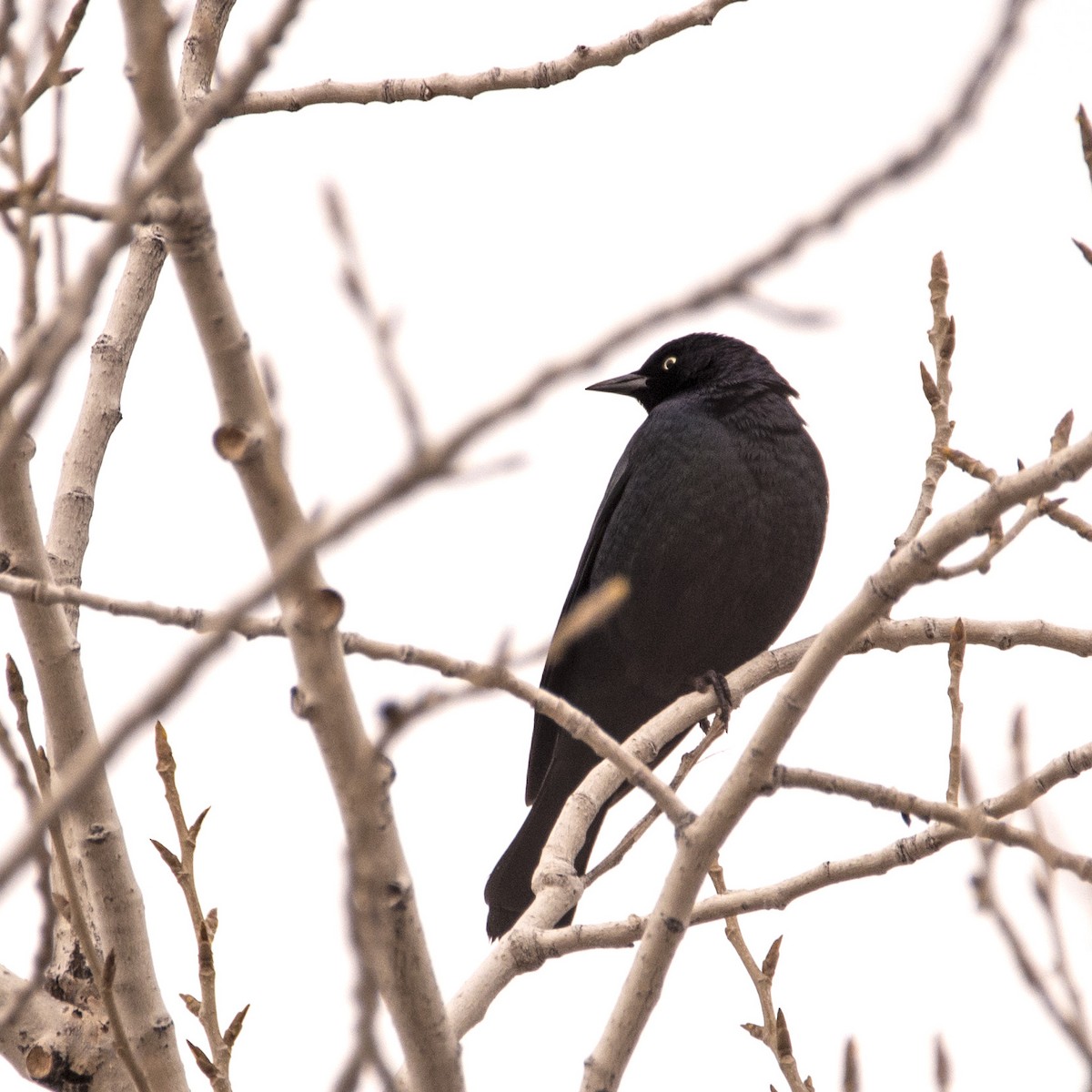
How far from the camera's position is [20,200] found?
1.75 m

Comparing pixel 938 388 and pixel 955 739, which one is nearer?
pixel 955 739

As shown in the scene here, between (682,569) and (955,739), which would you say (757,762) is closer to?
(955,739)

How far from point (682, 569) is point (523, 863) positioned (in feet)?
4.42

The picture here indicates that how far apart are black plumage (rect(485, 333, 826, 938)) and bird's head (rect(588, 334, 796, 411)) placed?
62 millimetres

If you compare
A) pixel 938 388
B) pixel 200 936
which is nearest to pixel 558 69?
pixel 938 388

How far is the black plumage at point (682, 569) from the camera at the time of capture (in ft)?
18.8

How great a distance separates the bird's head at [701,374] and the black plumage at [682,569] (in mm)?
62

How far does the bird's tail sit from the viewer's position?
5.62 m

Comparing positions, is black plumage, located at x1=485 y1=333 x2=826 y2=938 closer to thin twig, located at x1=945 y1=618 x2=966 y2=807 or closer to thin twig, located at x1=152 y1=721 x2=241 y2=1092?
thin twig, located at x1=945 y1=618 x2=966 y2=807

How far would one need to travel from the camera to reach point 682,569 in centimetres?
577

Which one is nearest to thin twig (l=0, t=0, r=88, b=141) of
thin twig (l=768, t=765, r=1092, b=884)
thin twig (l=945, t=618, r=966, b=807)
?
thin twig (l=768, t=765, r=1092, b=884)

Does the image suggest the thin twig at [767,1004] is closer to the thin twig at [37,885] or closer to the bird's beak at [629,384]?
the thin twig at [37,885]

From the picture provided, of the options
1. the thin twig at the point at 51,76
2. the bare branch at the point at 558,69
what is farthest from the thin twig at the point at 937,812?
the bare branch at the point at 558,69

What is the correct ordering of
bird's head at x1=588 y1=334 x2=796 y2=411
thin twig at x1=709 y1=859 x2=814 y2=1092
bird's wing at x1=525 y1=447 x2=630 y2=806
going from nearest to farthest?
thin twig at x1=709 y1=859 x2=814 y2=1092 → bird's wing at x1=525 y1=447 x2=630 y2=806 → bird's head at x1=588 y1=334 x2=796 y2=411
